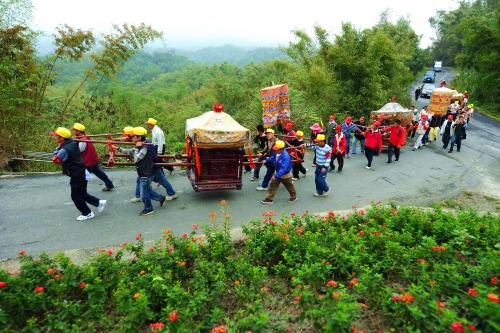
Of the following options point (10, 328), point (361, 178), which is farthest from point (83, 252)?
point (361, 178)

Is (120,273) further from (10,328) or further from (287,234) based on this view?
(287,234)

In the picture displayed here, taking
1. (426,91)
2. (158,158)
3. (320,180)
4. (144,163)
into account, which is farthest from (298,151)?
(426,91)

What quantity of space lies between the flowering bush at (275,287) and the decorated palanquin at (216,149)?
208 centimetres

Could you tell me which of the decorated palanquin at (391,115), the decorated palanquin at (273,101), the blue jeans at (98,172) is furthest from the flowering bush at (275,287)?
the decorated palanquin at (391,115)

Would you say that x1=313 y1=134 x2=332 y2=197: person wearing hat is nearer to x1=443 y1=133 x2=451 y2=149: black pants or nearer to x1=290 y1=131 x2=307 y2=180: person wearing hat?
x1=290 y1=131 x2=307 y2=180: person wearing hat

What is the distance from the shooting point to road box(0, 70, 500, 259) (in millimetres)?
5785

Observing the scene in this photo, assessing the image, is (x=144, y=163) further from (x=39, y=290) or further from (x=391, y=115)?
(x=391, y=115)

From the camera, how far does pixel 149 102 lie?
20.0 metres

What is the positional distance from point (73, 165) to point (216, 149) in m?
2.83

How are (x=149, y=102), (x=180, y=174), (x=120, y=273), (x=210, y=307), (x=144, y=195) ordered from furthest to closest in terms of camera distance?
(x=149, y=102)
(x=180, y=174)
(x=144, y=195)
(x=120, y=273)
(x=210, y=307)

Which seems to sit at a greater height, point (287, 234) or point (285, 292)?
point (287, 234)

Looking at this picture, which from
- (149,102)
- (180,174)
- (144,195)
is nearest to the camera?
(144,195)

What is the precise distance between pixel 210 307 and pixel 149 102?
17953mm

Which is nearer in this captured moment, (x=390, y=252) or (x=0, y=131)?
(x=390, y=252)
